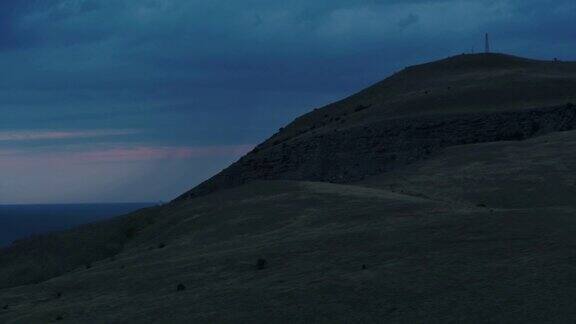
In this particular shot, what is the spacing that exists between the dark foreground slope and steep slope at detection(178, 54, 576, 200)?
50.4ft

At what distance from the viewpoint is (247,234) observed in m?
30.7

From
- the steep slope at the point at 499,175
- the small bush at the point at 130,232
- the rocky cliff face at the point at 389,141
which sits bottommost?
the small bush at the point at 130,232

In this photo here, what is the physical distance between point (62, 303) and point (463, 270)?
1138 cm

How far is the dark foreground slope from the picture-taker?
17984 mm

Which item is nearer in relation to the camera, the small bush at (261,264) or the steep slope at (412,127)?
the small bush at (261,264)

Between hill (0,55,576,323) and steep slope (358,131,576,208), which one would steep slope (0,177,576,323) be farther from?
steep slope (358,131,576,208)

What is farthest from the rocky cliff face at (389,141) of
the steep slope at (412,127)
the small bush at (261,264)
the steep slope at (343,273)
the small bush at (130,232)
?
the small bush at (261,264)

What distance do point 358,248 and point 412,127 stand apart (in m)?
32.7

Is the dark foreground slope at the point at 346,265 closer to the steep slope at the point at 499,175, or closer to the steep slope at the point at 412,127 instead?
the steep slope at the point at 499,175

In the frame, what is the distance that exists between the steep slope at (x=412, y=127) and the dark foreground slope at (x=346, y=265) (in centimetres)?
1536

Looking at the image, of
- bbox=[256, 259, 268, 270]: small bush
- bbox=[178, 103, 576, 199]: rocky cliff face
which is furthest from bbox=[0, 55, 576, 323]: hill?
bbox=[178, 103, 576, 199]: rocky cliff face

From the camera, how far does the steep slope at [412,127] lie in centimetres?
5369

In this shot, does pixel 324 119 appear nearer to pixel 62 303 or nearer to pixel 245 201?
pixel 245 201

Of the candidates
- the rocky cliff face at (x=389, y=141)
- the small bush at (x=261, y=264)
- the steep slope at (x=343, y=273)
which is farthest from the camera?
the rocky cliff face at (x=389, y=141)
